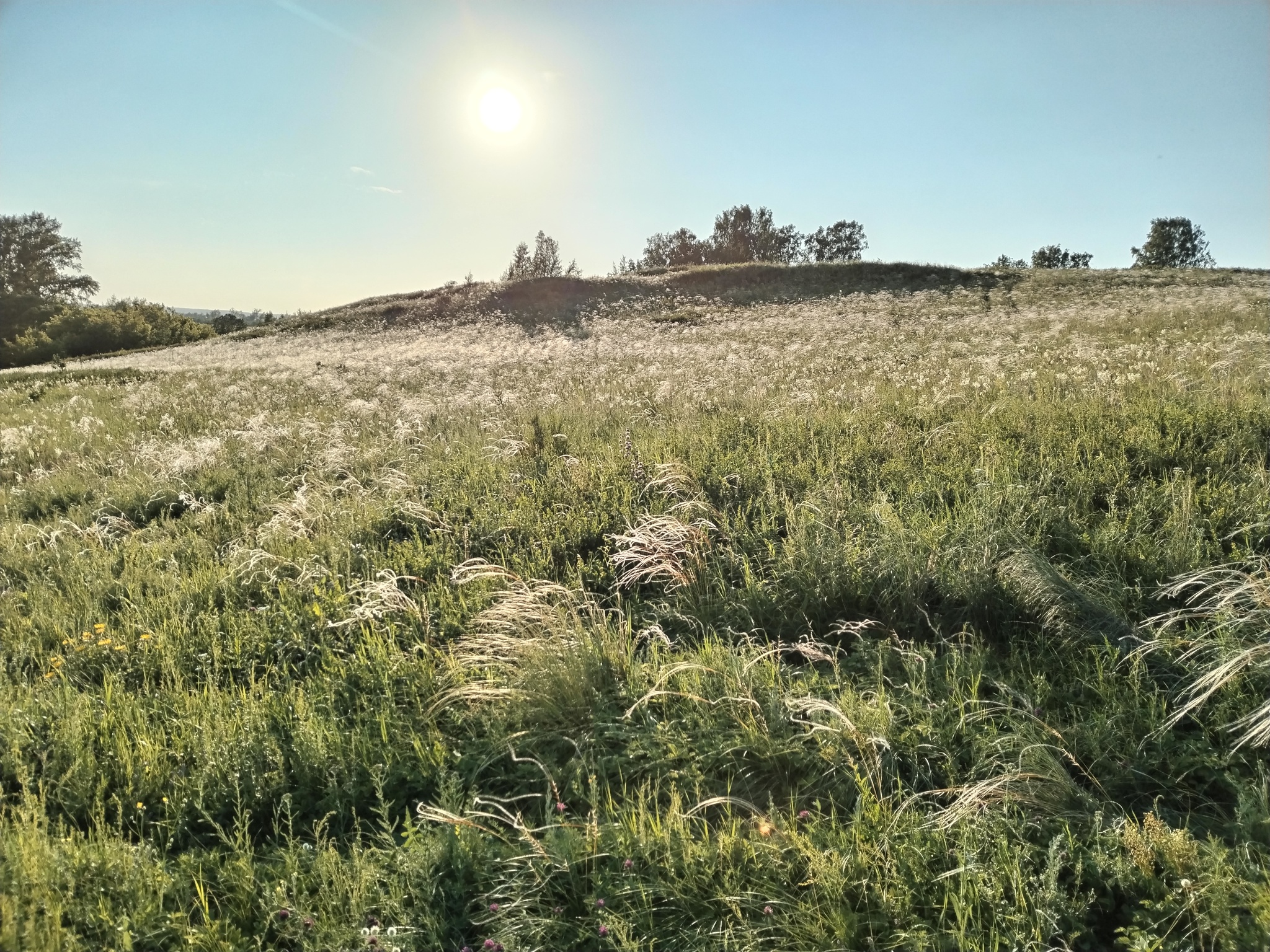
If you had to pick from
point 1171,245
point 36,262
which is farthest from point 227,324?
point 1171,245

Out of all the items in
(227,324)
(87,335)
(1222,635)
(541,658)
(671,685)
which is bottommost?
(671,685)

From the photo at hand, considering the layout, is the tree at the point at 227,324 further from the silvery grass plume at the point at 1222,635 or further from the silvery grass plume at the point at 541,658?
the silvery grass plume at the point at 1222,635

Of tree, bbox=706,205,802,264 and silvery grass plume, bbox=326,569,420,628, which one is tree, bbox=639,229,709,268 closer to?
tree, bbox=706,205,802,264

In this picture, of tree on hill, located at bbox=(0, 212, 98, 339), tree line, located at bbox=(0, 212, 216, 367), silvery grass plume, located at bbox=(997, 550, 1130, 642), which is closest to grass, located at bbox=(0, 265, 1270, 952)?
silvery grass plume, located at bbox=(997, 550, 1130, 642)

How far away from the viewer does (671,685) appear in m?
3.25

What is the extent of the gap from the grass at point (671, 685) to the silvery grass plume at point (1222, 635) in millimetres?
30

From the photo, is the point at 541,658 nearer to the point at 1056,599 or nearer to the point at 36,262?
the point at 1056,599

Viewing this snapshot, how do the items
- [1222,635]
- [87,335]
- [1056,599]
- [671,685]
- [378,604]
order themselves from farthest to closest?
1. [87,335]
2. [378,604]
3. [1056,599]
4. [671,685]
5. [1222,635]

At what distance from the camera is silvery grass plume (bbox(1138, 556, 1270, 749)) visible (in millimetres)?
2541

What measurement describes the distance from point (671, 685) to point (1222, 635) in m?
2.56

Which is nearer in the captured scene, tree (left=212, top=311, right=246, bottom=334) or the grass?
the grass

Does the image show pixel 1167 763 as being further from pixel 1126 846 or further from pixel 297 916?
pixel 297 916

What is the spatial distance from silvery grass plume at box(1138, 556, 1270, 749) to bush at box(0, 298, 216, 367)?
6287cm

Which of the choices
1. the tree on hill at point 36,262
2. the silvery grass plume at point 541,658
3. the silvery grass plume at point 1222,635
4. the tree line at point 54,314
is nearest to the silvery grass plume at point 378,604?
the silvery grass plume at point 541,658
